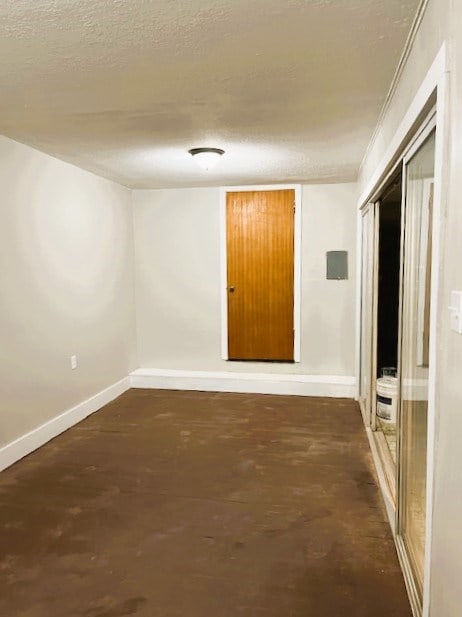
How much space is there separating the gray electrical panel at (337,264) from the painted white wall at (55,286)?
2.18 m

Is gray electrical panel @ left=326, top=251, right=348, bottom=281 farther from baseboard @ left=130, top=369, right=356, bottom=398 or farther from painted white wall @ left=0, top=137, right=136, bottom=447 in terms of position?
painted white wall @ left=0, top=137, right=136, bottom=447

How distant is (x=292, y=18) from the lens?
1.61 meters

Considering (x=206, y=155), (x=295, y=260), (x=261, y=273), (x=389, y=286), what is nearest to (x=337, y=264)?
(x=295, y=260)

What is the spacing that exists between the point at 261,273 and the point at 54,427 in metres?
2.49

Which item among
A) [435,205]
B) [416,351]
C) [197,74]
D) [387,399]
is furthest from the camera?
[387,399]

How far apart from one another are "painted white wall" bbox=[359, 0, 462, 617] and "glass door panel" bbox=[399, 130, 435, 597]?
36 cm

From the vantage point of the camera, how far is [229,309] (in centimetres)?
490

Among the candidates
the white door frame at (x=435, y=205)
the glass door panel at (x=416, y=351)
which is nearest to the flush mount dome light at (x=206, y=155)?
the glass door panel at (x=416, y=351)

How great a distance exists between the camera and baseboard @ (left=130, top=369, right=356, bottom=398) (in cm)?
454

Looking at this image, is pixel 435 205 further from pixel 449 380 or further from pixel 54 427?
pixel 54 427

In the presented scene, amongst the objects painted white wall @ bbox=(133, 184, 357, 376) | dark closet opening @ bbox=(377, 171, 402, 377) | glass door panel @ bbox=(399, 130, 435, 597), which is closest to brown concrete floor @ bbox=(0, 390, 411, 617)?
glass door panel @ bbox=(399, 130, 435, 597)

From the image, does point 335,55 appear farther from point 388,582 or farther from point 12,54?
point 388,582

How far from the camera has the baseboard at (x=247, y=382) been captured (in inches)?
179

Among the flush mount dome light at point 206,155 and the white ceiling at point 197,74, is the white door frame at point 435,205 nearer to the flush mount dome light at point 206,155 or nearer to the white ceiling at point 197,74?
the white ceiling at point 197,74
